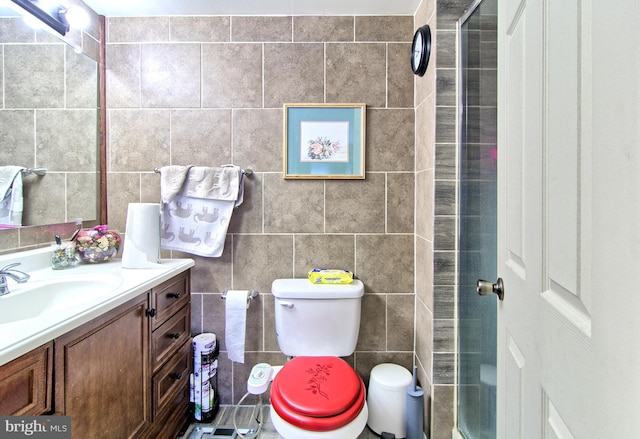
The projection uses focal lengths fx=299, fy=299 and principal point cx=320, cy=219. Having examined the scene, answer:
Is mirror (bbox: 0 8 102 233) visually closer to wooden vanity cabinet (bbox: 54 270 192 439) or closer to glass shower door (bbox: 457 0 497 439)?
wooden vanity cabinet (bbox: 54 270 192 439)

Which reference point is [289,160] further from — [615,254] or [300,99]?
[615,254]

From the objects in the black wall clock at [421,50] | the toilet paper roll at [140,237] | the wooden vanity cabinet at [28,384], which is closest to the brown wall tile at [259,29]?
the black wall clock at [421,50]

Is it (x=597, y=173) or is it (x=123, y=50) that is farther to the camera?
(x=123, y=50)

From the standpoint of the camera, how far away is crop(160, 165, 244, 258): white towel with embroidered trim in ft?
5.09

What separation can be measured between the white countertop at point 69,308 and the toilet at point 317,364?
561 mm

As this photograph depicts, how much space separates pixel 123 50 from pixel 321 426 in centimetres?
205

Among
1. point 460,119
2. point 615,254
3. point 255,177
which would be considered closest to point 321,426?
point 615,254

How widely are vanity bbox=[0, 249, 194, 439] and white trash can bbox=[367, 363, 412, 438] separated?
942 millimetres

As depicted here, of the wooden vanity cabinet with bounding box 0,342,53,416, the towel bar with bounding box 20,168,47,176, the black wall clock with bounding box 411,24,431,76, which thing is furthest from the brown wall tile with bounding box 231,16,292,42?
the wooden vanity cabinet with bounding box 0,342,53,416

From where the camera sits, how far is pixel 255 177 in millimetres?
1634

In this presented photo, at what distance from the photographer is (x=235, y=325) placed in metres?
1.54

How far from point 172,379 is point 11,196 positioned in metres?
1.03

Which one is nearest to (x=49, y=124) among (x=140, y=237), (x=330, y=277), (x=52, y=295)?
(x=140, y=237)

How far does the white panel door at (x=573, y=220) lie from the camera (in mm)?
335
